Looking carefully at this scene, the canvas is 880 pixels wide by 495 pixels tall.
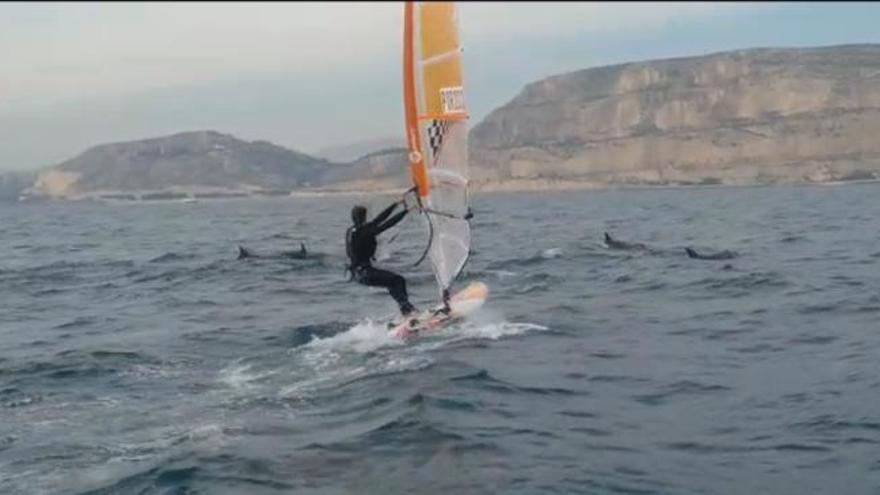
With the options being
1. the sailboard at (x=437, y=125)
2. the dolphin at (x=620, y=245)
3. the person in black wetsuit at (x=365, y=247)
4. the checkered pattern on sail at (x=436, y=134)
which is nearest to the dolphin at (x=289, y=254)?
the dolphin at (x=620, y=245)

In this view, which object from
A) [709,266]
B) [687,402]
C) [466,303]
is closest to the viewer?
[687,402]

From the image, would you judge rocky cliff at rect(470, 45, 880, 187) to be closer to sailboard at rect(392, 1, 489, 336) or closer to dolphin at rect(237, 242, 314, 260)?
dolphin at rect(237, 242, 314, 260)

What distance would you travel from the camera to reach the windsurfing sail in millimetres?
18969

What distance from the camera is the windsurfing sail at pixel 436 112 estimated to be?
1897 cm

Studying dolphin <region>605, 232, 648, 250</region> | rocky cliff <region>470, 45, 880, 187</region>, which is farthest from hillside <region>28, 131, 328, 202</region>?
dolphin <region>605, 232, 648, 250</region>

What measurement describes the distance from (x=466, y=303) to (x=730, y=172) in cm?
15228

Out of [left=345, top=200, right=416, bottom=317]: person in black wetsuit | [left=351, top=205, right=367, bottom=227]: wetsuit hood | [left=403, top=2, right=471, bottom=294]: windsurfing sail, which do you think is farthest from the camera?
[left=345, top=200, right=416, bottom=317]: person in black wetsuit

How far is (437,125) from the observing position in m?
19.8

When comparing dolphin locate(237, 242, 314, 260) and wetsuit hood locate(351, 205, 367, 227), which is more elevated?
wetsuit hood locate(351, 205, 367, 227)

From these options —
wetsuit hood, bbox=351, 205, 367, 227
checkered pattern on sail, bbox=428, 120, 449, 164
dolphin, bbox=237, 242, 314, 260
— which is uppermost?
checkered pattern on sail, bbox=428, 120, 449, 164

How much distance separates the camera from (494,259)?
133ft

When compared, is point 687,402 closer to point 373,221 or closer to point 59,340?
point 373,221

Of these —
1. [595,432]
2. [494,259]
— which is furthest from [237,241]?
[595,432]

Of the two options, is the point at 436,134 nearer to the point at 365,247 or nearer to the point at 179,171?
the point at 365,247
